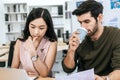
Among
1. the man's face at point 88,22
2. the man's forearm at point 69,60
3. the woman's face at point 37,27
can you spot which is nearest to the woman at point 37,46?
the woman's face at point 37,27

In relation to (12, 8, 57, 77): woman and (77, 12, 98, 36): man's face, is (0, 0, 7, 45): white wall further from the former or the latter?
(77, 12, 98, 36): man's face

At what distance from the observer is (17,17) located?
8227mm

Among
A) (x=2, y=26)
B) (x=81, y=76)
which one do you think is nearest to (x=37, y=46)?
(x=81, y=76)

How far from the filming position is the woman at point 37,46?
5.54 ft

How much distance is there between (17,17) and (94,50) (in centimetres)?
689

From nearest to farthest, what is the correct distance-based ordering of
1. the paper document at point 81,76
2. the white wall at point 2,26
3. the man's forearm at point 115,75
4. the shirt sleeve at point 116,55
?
1. the paper document at point 81,76
2. the man's forearm at point 115,75
3. the shirt sleeve at point 116,55
4. the white wall at point 2,26

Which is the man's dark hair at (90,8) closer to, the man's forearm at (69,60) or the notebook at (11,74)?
the man's forearm at (69,60)

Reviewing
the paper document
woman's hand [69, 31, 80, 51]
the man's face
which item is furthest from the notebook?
the man's face

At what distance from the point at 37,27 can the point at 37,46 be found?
0.70ft

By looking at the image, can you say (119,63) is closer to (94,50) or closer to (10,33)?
(94,50)

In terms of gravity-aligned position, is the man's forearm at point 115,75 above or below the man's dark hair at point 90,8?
below

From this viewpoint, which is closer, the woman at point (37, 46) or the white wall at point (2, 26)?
the woman at point (37, 46)

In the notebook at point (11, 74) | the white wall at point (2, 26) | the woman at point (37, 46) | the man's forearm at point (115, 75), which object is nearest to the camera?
the notebook at point (11, 74)

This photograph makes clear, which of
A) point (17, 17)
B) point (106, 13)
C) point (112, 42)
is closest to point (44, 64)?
point (112, 42)
